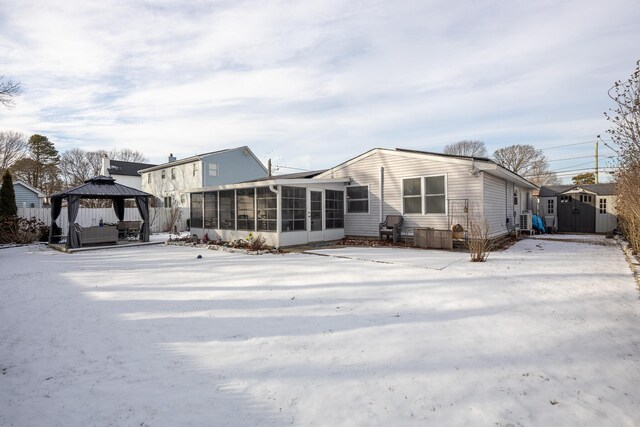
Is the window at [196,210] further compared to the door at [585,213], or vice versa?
the door at [585,213]

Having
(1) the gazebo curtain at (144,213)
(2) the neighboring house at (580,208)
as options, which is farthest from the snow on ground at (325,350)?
(2) the neighboring house at (580,208)

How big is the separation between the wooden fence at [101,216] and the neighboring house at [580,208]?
78.7ft

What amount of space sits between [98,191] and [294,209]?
27.7ft

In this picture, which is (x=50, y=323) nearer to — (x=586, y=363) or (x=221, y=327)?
(x=221, y=327)

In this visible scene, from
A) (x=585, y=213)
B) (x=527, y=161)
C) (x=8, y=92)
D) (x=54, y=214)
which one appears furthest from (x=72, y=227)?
(x=527, y=161)

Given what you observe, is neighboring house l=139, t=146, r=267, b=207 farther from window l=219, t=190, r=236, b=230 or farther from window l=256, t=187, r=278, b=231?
window l=256, t=187, r=278, b=231

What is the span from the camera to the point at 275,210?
11.1 m

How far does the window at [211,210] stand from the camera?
1363cm

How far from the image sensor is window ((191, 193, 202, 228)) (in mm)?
14523

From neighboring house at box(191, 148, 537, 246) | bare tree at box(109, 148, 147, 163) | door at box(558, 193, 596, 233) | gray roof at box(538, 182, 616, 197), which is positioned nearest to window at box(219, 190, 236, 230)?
neighboring house at box(191, 148, 537, 246)

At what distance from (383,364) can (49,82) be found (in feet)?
42.7

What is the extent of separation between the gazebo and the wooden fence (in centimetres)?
371

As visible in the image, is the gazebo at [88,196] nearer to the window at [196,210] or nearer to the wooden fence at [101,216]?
the window at [196,210]

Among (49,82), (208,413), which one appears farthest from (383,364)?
(49,82)
